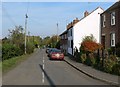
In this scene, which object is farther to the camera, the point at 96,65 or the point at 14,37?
the point at 14,37

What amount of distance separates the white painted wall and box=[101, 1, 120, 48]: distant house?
5172 mm

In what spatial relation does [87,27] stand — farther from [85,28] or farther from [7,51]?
[7,51]

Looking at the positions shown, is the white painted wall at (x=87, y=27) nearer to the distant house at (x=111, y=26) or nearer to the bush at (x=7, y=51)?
the distant house at (x=111, y=26)

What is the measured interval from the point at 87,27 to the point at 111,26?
39.9 ft

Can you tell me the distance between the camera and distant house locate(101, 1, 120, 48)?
3566 centimetres

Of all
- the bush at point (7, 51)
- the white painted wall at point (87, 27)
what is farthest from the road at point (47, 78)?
the white painted wall at point (87, 27)

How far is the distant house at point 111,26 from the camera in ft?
117

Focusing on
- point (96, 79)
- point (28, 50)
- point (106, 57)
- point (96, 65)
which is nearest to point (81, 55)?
point (96, 65)

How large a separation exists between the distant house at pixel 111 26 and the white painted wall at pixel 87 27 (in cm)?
517

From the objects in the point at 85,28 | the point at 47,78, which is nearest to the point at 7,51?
the point at 85,28

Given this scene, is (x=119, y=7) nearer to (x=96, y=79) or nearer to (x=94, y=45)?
(x=94, y=45)

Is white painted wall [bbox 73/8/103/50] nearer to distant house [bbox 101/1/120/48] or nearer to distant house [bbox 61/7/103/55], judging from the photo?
distant house [bbox 61/7/103/55]

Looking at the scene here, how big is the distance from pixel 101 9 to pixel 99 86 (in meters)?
36.6

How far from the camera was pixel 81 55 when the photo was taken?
30641 millimetres
